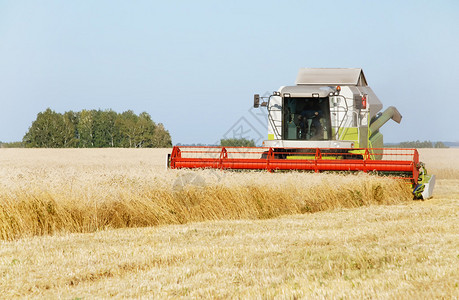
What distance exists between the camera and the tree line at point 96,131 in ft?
188

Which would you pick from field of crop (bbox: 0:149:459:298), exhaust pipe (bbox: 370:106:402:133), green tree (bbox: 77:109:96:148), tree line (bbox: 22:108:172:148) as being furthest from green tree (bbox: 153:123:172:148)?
field of crop (bbox: 0:149:459:298)

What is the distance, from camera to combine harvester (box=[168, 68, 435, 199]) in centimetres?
1147

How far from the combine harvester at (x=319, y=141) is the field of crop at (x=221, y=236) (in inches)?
20.2

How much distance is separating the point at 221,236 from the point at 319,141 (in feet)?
19.4

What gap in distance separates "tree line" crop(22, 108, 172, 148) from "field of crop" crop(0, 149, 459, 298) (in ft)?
155

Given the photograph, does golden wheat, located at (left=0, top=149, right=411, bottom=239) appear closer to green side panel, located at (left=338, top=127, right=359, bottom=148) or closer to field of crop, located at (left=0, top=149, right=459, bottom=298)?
field of crop, located at (left=0, top=149, right=459, bottom=298)

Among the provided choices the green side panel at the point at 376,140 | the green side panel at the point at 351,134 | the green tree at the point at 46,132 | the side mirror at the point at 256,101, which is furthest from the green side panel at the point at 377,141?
the green tree at the point at 46,132

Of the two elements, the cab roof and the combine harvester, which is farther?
the cab roof

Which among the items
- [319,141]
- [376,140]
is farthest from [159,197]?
[376,140]

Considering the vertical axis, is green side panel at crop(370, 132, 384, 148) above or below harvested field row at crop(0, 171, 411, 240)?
above

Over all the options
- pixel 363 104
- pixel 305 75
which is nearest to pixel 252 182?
pixel 363 104

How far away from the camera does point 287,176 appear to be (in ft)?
33.6

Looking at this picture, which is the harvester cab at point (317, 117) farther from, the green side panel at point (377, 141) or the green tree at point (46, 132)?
the green tree at point (46, 132)

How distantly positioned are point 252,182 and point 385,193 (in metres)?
2.94
